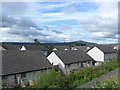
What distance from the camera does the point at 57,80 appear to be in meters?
11.3

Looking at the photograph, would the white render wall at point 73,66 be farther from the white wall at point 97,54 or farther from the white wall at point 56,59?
the white wall at point 97,54

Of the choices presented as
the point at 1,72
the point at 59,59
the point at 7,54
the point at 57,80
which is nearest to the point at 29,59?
the point at 7,54

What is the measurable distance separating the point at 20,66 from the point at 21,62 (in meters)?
1.05

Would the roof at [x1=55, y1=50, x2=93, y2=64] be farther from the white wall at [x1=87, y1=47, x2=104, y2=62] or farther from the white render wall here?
the white wall at [x1=87, y1=47, x2=104, y2=62]

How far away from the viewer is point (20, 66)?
17719 millimetres

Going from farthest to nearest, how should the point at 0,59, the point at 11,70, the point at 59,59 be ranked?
the point at 59,59, the point at 0,59, the point at 11,70

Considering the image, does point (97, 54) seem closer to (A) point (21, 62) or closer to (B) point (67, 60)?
(B) point (67, 60)

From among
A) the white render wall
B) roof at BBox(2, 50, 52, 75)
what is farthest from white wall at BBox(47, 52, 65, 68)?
roof at BBox(2, 50, 52, 75)

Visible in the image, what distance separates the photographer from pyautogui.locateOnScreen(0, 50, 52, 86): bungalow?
1576 cm

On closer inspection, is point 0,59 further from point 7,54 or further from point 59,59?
point 59,59

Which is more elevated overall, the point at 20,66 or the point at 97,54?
the point at 20,66

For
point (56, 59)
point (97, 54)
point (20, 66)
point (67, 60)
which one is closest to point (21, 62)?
point (20, 66)

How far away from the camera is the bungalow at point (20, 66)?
15.8m

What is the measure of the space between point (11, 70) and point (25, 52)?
5895 mm
